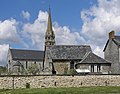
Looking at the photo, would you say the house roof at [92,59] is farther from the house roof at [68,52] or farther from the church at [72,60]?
the house roof at [68,52]

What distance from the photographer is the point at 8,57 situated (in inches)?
3799

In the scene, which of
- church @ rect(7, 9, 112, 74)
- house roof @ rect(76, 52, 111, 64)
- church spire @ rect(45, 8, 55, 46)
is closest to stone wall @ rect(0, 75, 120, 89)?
church @ rect(7, 9, 112, 74)

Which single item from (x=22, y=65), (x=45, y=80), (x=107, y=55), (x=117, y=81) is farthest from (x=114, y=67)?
(x=22, y=65)

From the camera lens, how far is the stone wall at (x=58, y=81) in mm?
38319

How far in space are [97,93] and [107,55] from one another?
3606cm

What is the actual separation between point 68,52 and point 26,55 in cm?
3684

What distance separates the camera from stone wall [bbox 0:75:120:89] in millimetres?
38319

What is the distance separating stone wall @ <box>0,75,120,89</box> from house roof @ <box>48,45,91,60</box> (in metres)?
19.0

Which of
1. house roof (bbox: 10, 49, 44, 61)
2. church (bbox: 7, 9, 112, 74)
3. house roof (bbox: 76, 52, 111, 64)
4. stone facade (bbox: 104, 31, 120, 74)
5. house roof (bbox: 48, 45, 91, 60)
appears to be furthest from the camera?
house roof (bbox: 10, 49, 44, 61)

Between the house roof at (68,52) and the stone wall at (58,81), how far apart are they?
19046mm

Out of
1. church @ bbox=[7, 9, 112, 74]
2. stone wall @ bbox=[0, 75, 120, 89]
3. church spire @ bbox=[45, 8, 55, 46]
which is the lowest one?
stone wall @ bbox=[0, 75, 120, 89]

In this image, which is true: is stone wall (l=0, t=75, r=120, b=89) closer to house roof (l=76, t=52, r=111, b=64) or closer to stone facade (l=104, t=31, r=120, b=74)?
house roof (l=76, t=52, r=111, b=64)

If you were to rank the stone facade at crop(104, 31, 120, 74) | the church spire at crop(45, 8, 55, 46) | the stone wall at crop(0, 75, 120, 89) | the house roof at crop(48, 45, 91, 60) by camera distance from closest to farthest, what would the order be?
the stone wall at crop(0, 75, 120, 89)
the stone facade at crop(104, 31, 120, 74)
the house roof at crop(48, 45, 91, 60)
the church spire at crop(45, 8, 55, 46)

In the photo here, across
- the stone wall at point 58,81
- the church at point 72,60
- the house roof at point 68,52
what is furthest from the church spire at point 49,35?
the stone wall at point 58,81
